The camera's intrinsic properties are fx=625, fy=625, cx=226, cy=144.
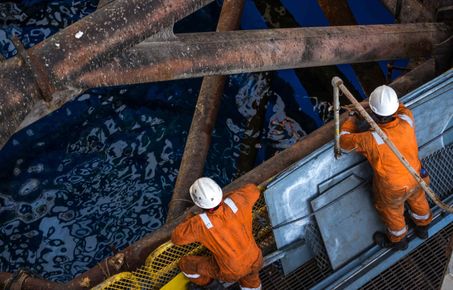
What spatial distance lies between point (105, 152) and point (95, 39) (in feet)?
18.2

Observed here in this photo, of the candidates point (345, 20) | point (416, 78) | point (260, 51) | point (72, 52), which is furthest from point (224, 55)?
point (345, 20)

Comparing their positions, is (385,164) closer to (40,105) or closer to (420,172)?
(420,172)

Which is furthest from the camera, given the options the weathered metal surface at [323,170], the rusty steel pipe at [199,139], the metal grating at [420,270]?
the rusty steel pipe at [199,139]

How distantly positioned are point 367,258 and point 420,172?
1036 mm

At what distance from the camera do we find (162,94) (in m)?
10.8

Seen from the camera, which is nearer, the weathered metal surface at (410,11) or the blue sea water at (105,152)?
the weathered metal surface at (410,11)

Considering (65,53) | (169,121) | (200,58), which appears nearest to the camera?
(65,53)

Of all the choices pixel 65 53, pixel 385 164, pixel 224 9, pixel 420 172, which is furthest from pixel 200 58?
pixel 224 9

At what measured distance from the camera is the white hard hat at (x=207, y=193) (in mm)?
5582

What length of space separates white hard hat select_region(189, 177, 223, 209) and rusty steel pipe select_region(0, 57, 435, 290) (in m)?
0.84

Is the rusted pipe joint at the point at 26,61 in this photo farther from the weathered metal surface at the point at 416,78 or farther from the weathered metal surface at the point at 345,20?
the weathered metal surface at the point at 345,20

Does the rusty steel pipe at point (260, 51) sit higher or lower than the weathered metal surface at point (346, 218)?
higher

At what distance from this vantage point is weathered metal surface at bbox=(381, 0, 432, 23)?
7891 millimetres

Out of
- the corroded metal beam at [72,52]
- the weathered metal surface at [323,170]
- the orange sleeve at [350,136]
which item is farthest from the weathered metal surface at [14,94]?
the orange sleeve at [350,136]
